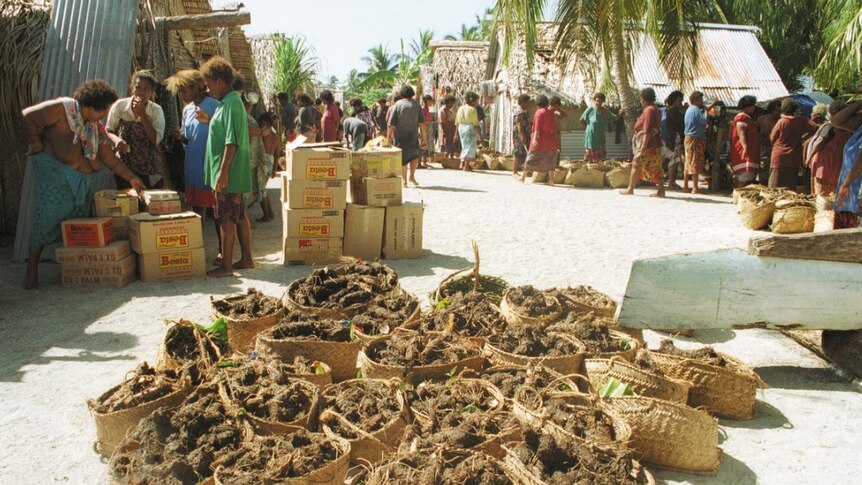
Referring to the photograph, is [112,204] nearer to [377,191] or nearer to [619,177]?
[377,191]

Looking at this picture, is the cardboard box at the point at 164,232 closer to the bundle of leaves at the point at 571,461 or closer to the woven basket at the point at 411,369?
the woven basket at the point at 411,369

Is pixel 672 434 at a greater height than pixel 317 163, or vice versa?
pixel 317 163

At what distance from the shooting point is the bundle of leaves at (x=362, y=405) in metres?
3.11

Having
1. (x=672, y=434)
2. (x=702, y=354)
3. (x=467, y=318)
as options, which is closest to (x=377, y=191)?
(x=467, y=318)

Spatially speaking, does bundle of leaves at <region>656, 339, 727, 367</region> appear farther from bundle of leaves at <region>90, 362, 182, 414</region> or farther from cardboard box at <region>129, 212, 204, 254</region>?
cardboard box at <region>129, 212, 204, 254</region>

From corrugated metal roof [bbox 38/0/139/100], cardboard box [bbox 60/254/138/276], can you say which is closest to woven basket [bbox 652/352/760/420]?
cardboard box [bbox 60/254/138/276]

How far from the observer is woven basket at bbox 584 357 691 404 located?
3.52 m

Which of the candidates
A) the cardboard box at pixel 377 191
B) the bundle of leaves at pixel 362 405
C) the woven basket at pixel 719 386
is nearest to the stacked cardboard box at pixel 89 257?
the cardboard box at pixel 377 191

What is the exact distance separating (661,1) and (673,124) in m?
2.39

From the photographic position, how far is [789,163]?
1021cm

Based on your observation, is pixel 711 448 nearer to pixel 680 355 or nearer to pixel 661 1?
pixel 680 355

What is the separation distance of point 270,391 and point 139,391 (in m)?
0.70

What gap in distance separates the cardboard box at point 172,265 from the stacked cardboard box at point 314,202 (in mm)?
880

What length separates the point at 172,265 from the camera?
637cm
